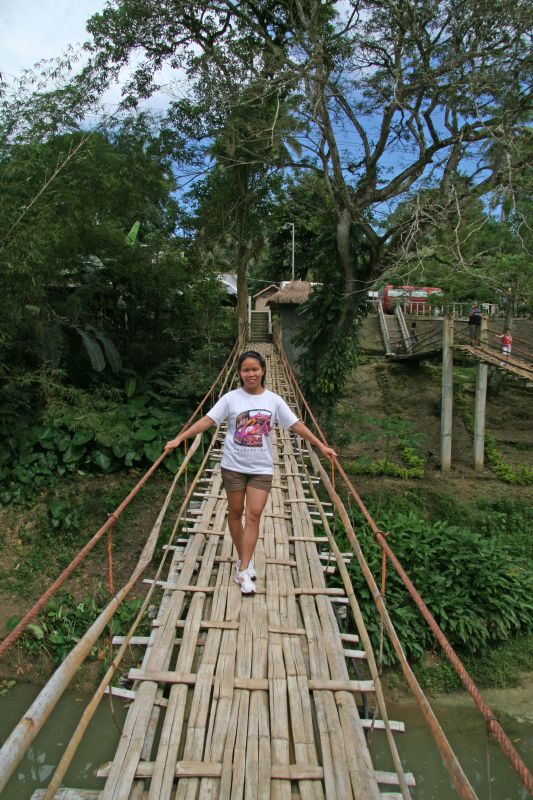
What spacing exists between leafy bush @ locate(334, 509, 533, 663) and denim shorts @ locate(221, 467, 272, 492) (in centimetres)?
274

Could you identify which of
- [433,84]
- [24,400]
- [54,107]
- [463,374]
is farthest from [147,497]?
[463,374]

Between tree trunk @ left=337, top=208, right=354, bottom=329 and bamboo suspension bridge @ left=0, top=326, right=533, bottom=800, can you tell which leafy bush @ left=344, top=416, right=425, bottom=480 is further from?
bamboo suspension bridge @ left=0, top=326, right=533, bottom=800

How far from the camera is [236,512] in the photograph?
249 centimetres

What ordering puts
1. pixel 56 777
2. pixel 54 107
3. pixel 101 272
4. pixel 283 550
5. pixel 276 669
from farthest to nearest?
pixel 101 272 → pixel 54 107 → pixel 283 550 → pixel 276 669 → pixel 56 777

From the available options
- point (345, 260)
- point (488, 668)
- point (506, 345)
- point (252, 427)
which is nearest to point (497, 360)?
point (506, 345)

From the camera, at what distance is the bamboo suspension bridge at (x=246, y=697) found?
1.48m

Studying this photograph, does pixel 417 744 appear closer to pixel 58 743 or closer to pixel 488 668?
pixel 488 668

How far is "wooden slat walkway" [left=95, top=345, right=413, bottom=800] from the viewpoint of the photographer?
1.53 m

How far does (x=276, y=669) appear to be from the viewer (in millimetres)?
2004

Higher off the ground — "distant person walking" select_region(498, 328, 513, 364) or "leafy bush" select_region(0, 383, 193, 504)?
"distant person walking" select_region(498, 328, 513, 364)

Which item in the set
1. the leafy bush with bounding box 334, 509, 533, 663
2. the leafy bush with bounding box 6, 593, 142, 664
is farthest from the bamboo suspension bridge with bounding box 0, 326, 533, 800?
the leafy bush with bounding box 6, 593, 142, 664

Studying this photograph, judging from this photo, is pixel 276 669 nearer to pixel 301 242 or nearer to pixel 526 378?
pixel 526 378

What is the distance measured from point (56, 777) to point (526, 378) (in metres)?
7.10

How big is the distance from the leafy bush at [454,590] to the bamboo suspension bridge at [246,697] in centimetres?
226
